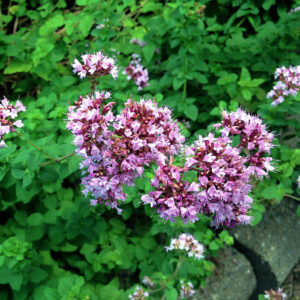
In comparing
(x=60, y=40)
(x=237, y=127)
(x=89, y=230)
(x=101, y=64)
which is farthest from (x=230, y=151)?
(x=60, y=40)

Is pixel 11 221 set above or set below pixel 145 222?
above

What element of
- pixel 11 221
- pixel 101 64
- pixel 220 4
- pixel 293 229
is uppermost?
pixel 101 64

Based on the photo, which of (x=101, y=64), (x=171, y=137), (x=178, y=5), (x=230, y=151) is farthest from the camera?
(x=178, y=5)

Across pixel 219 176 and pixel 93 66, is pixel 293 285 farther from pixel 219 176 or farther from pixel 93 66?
pixel 93 66

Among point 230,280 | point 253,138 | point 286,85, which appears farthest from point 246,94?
point 230,280

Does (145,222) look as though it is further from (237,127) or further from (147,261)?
(237,127)

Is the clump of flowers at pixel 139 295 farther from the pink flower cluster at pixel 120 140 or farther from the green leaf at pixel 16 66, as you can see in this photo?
the green leaf at pixel 16 66
